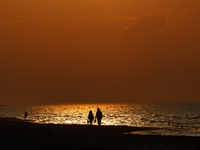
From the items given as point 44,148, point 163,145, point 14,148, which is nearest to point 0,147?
point 14,148

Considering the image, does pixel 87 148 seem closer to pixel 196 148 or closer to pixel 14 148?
pixel 14 148

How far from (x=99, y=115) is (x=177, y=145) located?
616 inches

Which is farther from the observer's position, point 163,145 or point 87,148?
point 163,145

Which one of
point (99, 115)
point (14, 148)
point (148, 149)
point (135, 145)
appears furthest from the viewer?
point (99, 115)

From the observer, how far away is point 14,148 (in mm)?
18719

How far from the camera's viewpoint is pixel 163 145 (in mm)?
22109

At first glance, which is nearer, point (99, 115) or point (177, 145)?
point (177, 145)

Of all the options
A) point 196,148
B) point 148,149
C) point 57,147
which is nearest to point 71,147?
point 57,147

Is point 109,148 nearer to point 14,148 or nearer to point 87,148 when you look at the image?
point 87,148

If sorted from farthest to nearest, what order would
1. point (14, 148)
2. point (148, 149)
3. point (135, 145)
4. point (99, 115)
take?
point (99, 115)
point (135, 145)
point (148, 149)
point (14, 148)

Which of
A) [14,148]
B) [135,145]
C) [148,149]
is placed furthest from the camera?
[135,145]

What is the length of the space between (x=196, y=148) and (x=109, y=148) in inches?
259

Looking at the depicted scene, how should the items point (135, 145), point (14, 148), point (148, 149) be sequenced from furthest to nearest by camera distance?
point (135, 145), point (148, 149), point (14, 148)

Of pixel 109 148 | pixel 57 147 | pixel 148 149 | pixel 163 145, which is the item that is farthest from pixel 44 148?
pixel 163 145
